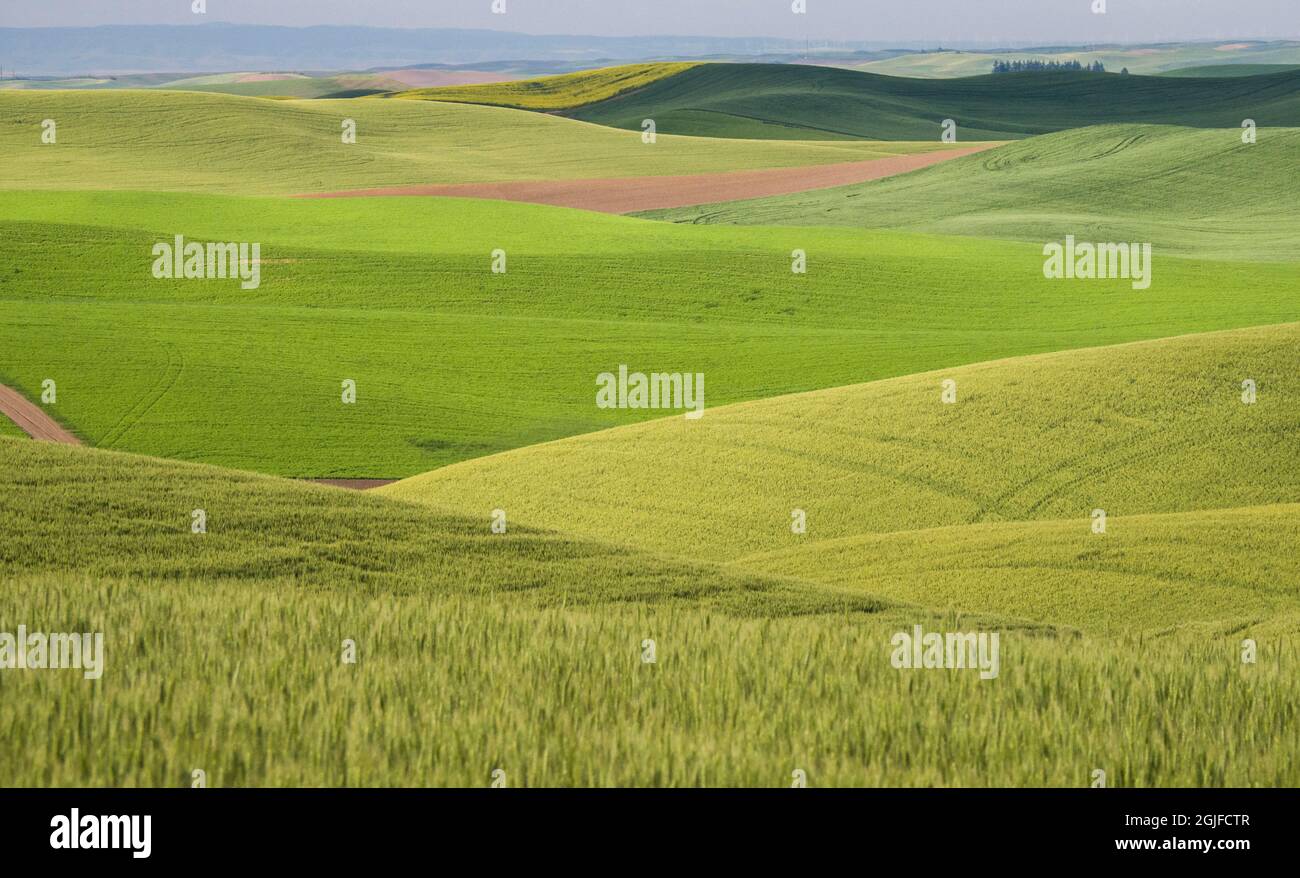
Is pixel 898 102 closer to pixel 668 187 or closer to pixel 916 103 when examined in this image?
pixel 916 103

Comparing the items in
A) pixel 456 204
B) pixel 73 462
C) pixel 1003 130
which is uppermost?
pixel 1003 130

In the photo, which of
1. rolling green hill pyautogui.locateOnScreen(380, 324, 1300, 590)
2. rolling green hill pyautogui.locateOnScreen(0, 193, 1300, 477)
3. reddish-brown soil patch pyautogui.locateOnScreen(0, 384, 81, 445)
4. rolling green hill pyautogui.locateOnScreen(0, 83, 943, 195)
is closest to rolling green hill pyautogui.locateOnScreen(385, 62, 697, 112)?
rolling green hill pyautogui.locateOnScreen(0, 83, 943, 195)

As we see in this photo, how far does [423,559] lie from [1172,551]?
22.6ft

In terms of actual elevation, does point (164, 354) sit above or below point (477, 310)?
below

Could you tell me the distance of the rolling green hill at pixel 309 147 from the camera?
60.7m

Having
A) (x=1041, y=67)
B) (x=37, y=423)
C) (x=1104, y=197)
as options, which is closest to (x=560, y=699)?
(x=37, y=423)

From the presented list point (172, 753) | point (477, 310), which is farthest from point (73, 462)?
point (477, 310)

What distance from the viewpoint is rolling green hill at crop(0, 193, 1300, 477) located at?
23.4 meters

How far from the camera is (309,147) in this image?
67750 millimetres

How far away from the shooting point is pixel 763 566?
1390cm

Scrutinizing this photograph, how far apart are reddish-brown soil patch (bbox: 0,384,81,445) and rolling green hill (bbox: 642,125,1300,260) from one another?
3268cm

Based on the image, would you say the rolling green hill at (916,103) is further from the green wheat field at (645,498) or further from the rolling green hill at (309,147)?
the green wheat field at (645,498)

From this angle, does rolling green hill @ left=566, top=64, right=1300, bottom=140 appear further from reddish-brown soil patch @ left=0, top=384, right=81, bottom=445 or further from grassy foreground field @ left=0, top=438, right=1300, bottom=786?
grassy foreground field @ left=0, top=438, right=1300, bottom=786
